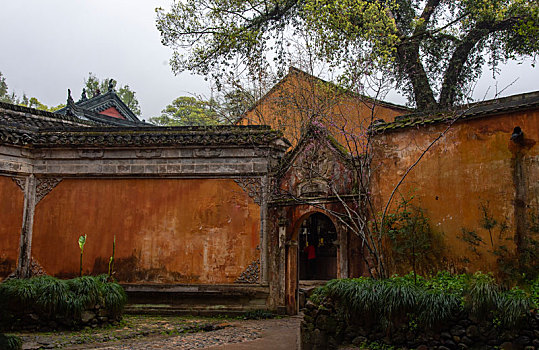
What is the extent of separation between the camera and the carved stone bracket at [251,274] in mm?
11531

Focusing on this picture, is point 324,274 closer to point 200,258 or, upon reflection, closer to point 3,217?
point 200,258

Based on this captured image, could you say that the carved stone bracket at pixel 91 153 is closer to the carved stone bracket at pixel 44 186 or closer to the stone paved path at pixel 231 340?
the carved stone bracket at pixel 44 186

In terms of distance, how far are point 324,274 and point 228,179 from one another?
7709 mm

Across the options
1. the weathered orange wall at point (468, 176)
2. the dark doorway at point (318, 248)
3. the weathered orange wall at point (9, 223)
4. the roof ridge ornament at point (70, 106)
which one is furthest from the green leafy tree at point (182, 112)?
the weathered orange wall at point (468, 176)

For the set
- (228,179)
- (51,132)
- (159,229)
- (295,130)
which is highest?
(295,130)

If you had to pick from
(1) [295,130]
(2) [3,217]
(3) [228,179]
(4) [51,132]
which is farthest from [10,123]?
(1) [295,130]

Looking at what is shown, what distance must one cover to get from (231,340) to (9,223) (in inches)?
280

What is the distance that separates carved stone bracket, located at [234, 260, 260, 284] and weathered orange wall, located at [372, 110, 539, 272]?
12.7 ft

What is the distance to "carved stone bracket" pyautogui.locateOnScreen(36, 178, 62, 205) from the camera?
1242 cm

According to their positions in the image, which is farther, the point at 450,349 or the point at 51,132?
the point at 51,132

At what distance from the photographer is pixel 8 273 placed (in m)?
11.8

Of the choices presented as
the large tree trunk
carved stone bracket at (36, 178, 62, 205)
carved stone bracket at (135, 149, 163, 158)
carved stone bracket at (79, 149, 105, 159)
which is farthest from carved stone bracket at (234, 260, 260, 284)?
the large tree trunk

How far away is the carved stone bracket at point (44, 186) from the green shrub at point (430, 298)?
8.07m

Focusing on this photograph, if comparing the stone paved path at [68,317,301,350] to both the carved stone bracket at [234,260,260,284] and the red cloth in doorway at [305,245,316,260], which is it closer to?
the carved stone bracket at [234,260,260,284]
